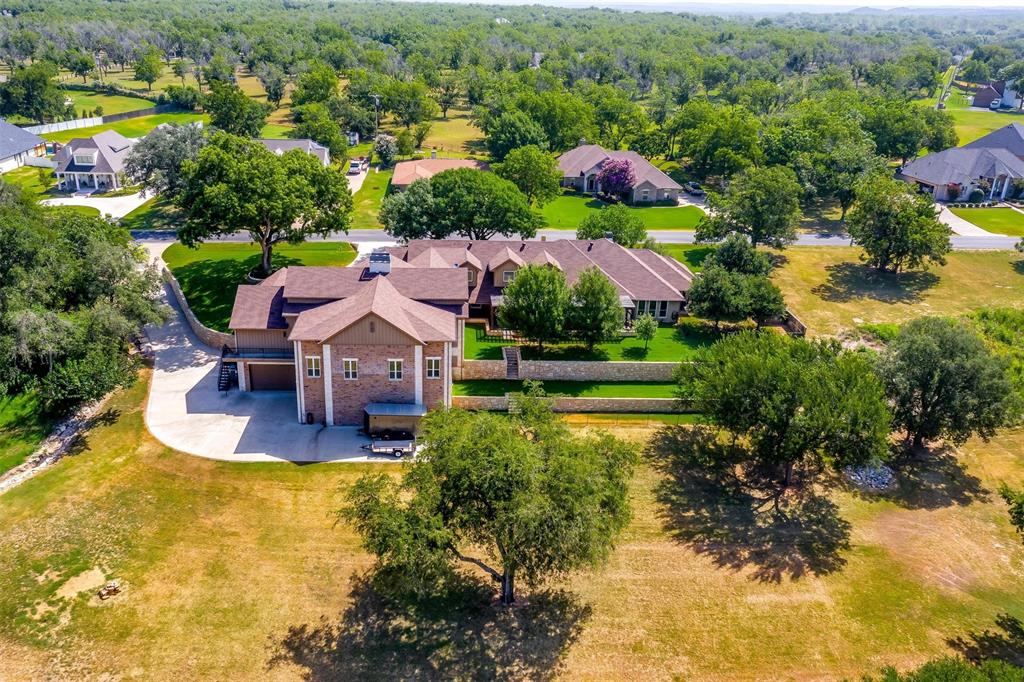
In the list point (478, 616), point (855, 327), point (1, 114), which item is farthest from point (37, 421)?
point (1, 114)

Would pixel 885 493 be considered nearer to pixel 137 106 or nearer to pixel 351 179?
pixel 351 179

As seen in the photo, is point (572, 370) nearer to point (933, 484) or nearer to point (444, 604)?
A: point (444, 604)

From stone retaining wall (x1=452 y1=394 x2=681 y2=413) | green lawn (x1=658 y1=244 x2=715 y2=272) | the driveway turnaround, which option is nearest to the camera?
the driveway turnaround

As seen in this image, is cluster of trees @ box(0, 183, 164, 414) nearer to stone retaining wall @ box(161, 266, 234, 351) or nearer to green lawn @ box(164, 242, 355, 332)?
stone retaining wall @ box(161, 266, 234, 351)

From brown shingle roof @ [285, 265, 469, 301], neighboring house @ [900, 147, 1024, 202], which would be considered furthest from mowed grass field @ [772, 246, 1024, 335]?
brown shingle roof @ [285, 265, 469, 301]

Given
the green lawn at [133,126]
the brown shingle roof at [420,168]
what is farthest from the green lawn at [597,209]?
the green lawn at [133,126]
